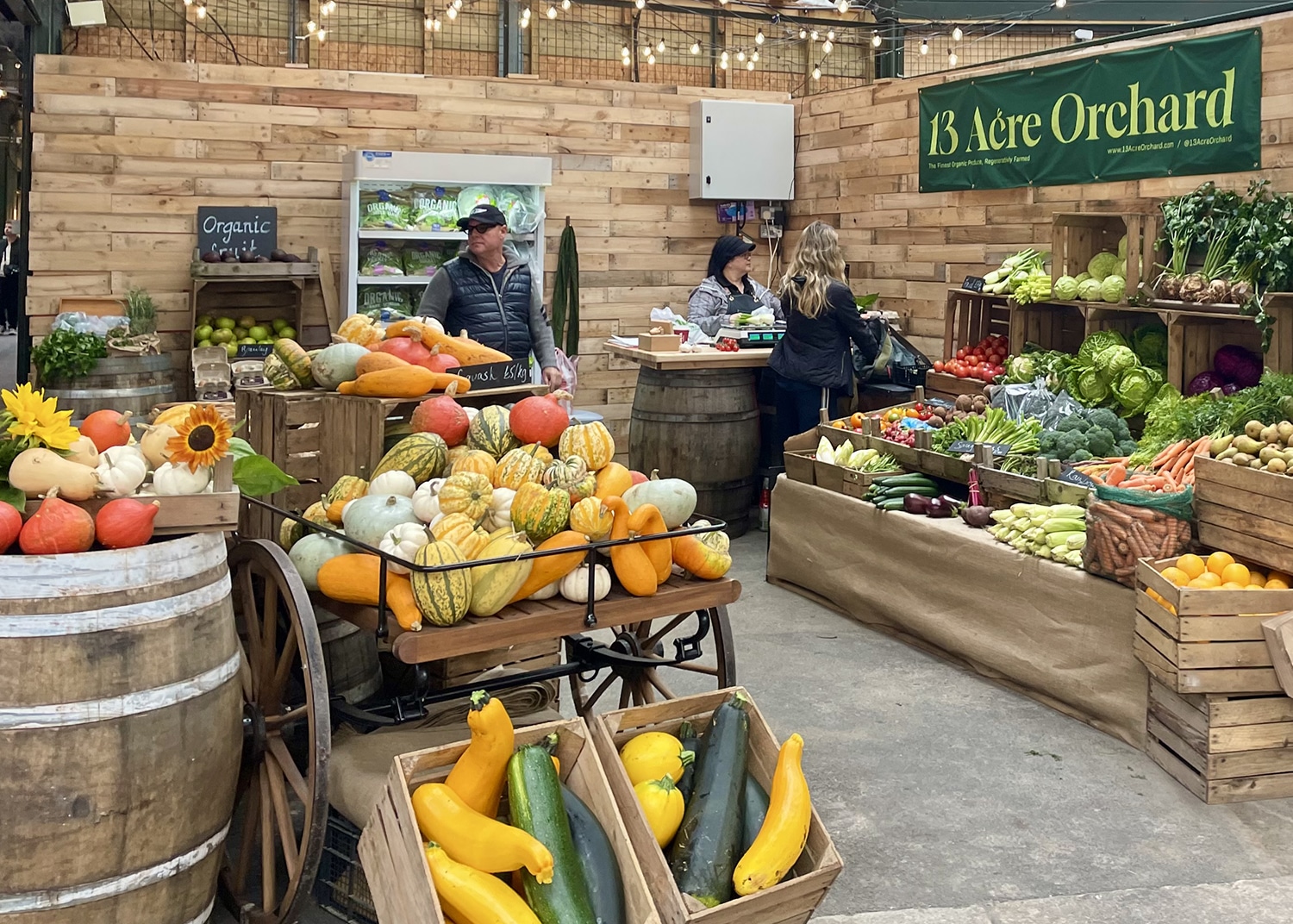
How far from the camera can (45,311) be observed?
7.60 meters

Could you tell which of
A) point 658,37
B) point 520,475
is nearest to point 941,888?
point 520,475

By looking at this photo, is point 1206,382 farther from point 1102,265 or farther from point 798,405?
point 798,405

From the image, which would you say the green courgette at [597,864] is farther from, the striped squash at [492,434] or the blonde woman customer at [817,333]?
the blonde woman customer at [817,333]

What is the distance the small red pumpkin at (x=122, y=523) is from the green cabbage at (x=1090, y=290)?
15.7 ft

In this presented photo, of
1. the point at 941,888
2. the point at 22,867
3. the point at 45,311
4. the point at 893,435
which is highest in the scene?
the point at 45,311

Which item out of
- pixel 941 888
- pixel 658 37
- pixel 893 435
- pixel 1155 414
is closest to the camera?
pixel 941 888

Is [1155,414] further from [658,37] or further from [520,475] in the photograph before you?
[658,37]

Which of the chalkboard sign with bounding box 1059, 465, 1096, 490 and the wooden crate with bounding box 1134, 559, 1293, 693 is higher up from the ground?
the chalkboard sign with bounding box 1059, 465, 1096, 490

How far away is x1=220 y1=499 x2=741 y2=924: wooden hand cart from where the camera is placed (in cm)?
277

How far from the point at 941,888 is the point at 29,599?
7.34ft

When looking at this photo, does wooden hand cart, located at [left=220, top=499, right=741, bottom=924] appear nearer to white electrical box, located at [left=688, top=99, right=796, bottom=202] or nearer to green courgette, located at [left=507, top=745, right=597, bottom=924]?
green courgette, located at [left=507, top=745, right=597, bottom=924]

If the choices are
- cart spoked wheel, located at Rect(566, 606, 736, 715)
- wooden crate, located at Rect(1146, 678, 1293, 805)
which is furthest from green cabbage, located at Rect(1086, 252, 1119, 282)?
cart spoked wheel, located at Rect(566, 606, 736, 715)

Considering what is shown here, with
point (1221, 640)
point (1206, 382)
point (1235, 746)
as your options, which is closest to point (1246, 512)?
point (1221, 640)

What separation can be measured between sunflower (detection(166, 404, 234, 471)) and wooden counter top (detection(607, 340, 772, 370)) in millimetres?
4405
